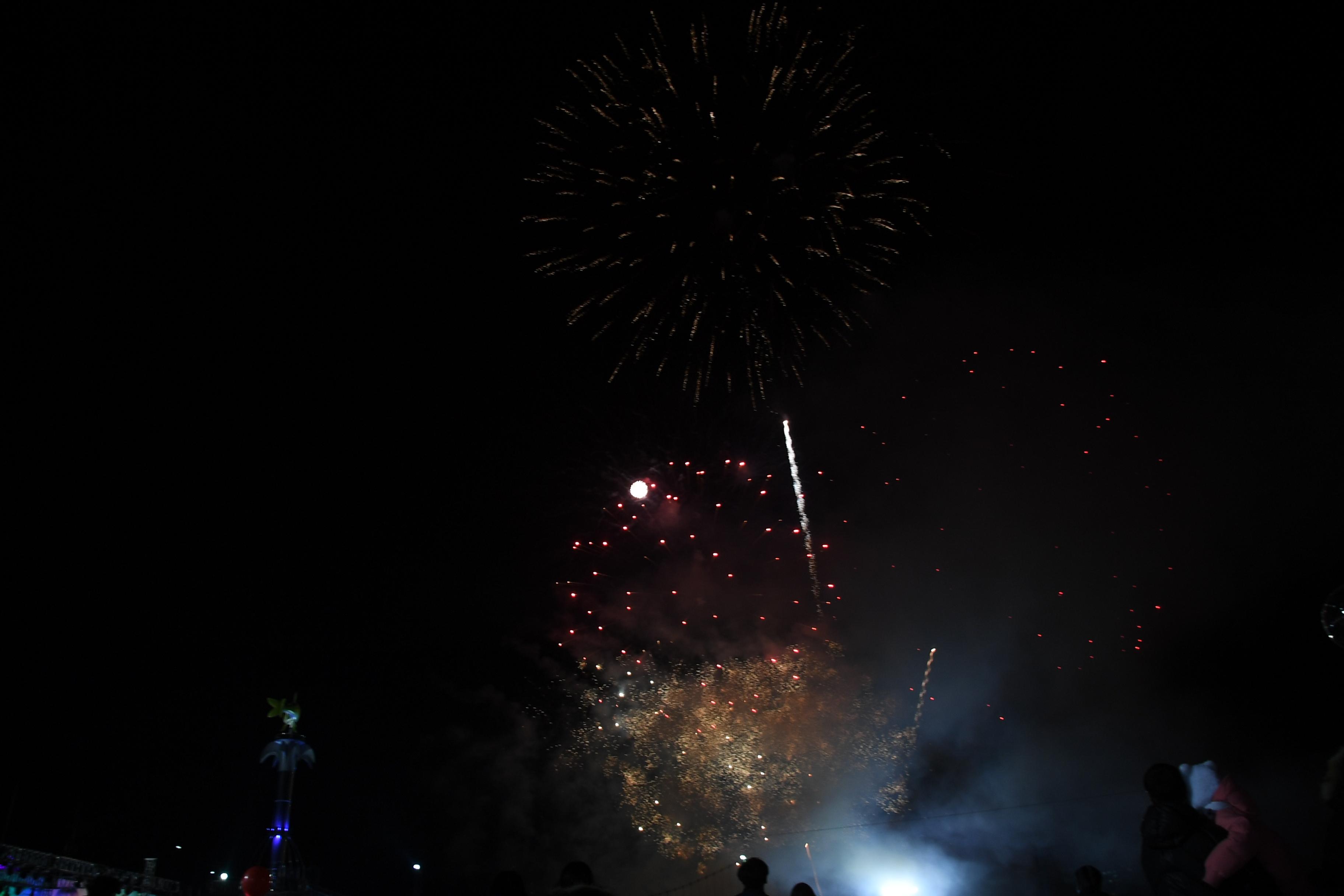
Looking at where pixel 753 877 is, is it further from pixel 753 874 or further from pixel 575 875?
pixel 575 875

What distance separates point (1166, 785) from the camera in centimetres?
299

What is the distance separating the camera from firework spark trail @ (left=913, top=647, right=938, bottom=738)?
624 inches

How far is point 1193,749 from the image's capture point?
13594 millimetres

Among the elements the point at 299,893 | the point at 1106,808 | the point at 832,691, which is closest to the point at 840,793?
the point at 832,691

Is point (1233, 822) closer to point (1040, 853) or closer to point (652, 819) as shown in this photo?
point (1040, 853)

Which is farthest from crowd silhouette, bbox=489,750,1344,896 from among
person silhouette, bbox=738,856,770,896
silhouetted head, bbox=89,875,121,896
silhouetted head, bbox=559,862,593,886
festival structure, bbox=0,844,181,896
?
festival structure, bbox=0,844,181,896

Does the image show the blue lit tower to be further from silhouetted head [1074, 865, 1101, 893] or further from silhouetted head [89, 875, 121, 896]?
silhouetted head [1074, 865, 1101, 893]

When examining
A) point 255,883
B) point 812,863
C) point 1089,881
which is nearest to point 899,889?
point 812,863

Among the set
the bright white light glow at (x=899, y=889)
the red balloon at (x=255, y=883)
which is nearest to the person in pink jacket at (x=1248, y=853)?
the red balloon at (x=255, y=883)

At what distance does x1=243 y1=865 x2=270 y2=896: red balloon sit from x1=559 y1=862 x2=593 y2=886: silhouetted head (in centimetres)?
751

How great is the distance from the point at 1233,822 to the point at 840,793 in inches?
653

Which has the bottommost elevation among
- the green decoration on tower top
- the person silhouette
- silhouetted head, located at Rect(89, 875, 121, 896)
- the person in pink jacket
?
the person in pink jacket

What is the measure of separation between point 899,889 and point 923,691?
4140 millimetres

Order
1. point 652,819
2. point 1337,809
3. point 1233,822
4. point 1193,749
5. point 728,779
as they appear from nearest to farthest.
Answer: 1. point 1233,822
2. point 1337,809
3. point 1193,749
4. point 728,779
5. point 652,819
